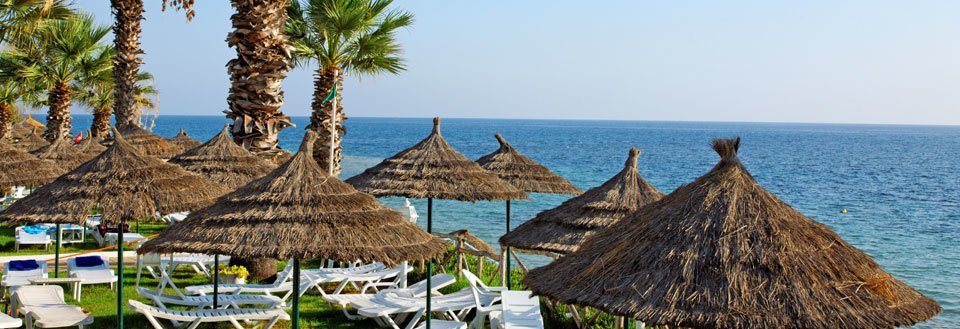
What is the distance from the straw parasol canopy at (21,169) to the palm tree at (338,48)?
6.18 metres

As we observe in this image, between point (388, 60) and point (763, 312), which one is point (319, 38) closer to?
point (388, 60)

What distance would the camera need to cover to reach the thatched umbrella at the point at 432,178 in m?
12.1

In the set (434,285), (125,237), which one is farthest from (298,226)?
(125,237)

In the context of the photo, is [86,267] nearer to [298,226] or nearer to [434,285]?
[434,285]

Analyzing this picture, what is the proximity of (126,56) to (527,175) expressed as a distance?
48.2ft

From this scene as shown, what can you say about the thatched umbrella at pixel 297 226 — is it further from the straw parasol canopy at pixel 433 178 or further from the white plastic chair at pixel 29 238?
the white plastic chair at pixel 29 238

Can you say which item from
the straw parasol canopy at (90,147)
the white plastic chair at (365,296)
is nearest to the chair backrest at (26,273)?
the white plastic chair at (365,296)

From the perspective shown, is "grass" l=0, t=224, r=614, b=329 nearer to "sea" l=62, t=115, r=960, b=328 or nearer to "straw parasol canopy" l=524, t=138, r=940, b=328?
"sea" l=62, t=115, r=960, b=328

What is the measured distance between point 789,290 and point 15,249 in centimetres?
1601

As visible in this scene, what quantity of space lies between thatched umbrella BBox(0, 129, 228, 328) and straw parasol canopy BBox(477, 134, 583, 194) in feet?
22.8

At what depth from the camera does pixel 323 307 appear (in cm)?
1244

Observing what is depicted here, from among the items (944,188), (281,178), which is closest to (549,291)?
(281,178)

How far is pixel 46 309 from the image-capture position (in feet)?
32.9

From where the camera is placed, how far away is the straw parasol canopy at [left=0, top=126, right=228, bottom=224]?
9102 millimetres
